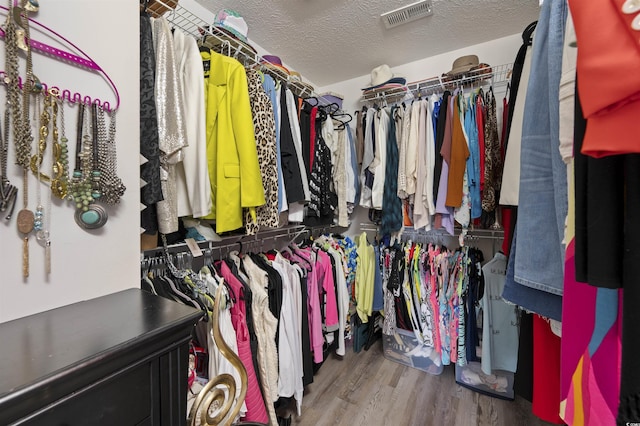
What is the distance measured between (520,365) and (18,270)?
1.41m

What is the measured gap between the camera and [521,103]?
2.85 feet

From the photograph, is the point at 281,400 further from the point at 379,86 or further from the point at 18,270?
the point at 379,86

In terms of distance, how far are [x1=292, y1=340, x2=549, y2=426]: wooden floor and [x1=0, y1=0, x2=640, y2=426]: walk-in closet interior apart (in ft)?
0.06

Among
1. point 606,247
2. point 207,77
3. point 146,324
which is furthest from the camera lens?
point 207,77

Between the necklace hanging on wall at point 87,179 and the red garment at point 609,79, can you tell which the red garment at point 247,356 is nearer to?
the necklace hanging on wall at point 87,179

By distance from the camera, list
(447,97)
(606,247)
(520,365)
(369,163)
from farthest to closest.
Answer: (369,163), (447,97), (520,365), (606,247)

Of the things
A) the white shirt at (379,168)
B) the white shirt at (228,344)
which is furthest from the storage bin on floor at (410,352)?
the white shirt at (228,344)

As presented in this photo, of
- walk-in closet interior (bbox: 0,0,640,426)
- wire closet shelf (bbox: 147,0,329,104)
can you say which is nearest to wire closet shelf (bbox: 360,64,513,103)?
walk-in closet interior (bbox: 0,0,640,426)

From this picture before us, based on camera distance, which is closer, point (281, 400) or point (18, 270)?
point (18, 270)

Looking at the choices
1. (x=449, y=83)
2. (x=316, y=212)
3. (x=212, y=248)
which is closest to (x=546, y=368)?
(x=316, y=212)

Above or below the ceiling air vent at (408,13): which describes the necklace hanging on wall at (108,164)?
below

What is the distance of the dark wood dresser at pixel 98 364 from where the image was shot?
344mm

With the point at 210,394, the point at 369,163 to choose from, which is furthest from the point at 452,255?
the point at 210,394

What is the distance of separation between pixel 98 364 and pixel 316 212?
55.8 inches
